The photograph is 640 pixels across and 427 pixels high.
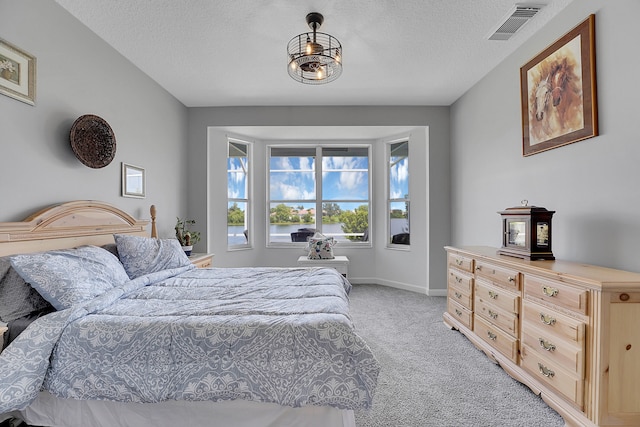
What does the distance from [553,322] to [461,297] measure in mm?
1192

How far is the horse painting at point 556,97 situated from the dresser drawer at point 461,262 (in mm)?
1210

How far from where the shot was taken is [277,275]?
2691mm

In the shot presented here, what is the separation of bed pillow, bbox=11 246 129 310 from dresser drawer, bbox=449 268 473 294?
9.57 feet

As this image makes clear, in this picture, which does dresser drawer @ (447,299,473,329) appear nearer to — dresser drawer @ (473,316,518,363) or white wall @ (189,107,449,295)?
dresser drawer @ (473,316,518,363)

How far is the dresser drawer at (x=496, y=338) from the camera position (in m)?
2.23

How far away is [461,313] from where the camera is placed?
3021mm

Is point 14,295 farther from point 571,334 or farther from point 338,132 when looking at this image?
point 338,132

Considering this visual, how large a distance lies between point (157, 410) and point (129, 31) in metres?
2.95

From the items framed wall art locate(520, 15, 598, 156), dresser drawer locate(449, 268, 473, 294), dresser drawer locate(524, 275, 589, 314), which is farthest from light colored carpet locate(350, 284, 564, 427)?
framed wall art locate(520, 15, 598, 156)

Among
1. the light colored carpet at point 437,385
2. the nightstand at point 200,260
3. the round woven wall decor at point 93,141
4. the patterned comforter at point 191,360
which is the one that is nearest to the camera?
the patterned comforter at point 191,360

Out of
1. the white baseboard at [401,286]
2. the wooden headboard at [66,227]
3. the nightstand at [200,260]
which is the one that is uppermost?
the wooden headboard at [66,227]

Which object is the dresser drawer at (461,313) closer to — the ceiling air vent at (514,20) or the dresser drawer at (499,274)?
the dresser drawer at (499,274)

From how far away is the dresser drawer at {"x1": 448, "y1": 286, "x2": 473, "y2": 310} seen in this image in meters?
2.87

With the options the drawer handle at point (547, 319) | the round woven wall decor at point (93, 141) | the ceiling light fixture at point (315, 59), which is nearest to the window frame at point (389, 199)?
the ceiling light fixture at point (315, 59)
